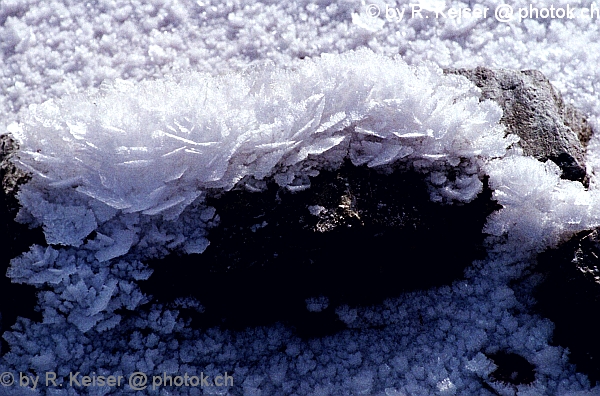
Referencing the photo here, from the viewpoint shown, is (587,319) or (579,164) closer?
(587,319)

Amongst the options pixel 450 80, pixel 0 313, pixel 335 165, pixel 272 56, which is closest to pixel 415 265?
pixel 335 165

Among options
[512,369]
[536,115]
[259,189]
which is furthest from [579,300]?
[259,189]

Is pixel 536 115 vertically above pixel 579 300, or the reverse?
pixel 536 115

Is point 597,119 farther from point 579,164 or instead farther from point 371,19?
point 371,19

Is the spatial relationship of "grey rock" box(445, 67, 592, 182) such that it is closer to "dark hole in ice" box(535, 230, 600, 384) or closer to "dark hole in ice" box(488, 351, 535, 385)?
"dark hole in ice" box(535, 230, 600, 384)

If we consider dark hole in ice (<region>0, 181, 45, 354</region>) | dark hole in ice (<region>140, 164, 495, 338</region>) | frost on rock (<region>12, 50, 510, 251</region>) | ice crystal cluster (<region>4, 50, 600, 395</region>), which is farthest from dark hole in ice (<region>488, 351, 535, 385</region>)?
dark hole in ice (<region>0, 181, 45, 354</region>)

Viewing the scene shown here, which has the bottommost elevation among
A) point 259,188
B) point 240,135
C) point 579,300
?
point 579,300

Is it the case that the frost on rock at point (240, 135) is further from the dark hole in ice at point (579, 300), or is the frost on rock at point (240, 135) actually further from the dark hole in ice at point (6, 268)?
the dark hole in ice at point (579, 300)

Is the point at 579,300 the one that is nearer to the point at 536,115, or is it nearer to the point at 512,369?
the point at 512,369
